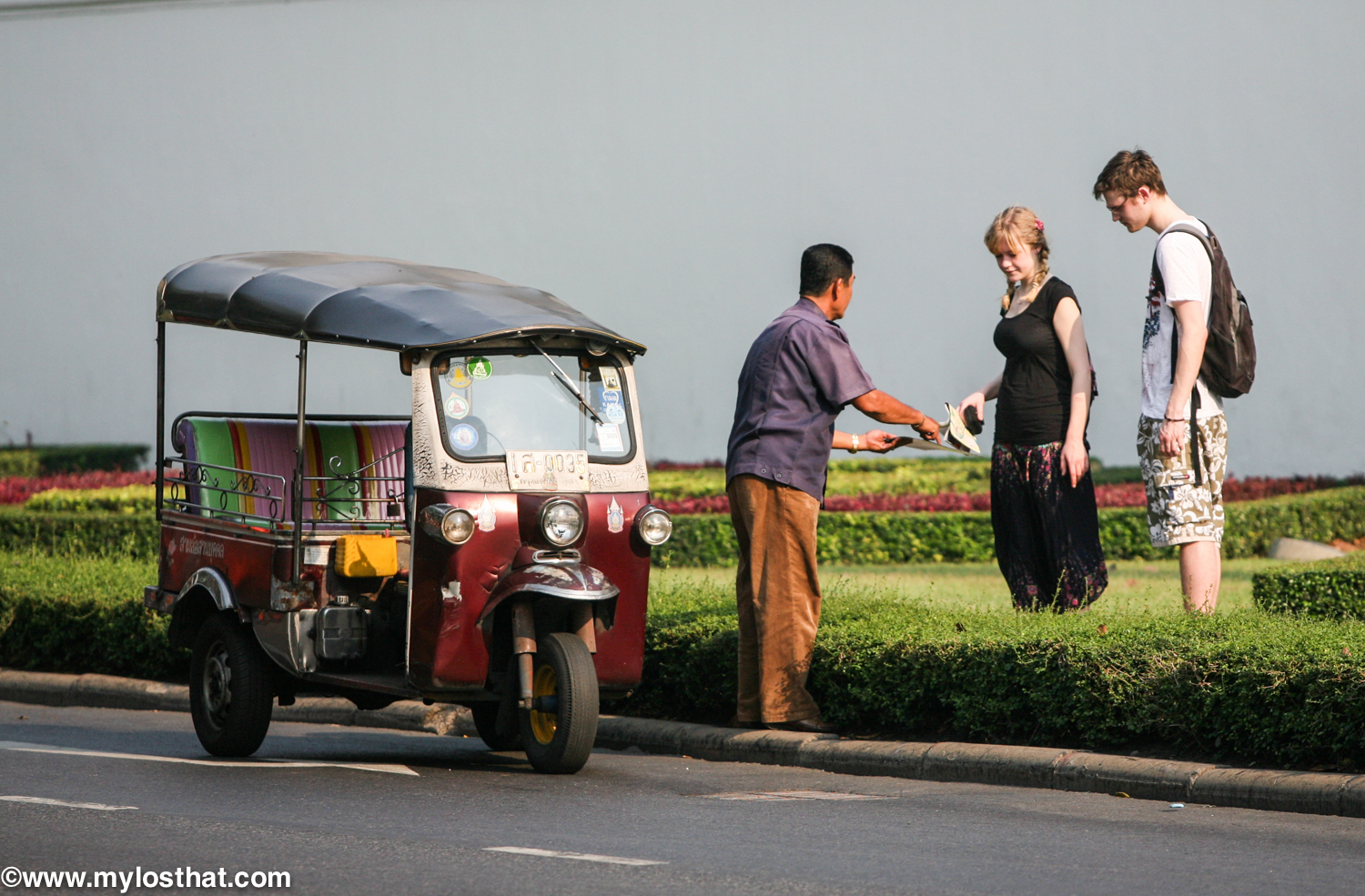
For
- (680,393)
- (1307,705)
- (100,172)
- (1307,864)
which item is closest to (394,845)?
(1307,864)

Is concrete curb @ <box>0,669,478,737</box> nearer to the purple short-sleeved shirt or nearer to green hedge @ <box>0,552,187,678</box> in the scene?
green hedge @ <box>0,552,187,678</box>

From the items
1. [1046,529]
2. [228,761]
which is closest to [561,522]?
[228,761]

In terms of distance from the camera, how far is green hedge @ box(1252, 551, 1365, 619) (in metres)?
9.22

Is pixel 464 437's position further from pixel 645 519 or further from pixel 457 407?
pixel 645 519

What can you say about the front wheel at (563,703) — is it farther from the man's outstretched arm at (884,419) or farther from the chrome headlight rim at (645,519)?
the man's outstretched arm at (884,419)

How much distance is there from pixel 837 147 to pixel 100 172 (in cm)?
1026

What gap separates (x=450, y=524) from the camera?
6492 millimetres

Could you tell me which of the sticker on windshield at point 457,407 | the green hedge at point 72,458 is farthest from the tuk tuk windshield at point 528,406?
the green hedge at point 72,458

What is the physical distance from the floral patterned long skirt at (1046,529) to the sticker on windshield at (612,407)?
1692 millimetres

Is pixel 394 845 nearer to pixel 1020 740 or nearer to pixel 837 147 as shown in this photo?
pixel 1020 740

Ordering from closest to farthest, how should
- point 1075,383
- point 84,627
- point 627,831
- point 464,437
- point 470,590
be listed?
point 627,831, point 470,590, point 464,437, point 1075,383, point 84,627

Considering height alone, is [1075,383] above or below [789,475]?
above

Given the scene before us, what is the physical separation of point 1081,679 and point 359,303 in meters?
3.30

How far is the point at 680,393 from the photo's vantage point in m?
20.7
